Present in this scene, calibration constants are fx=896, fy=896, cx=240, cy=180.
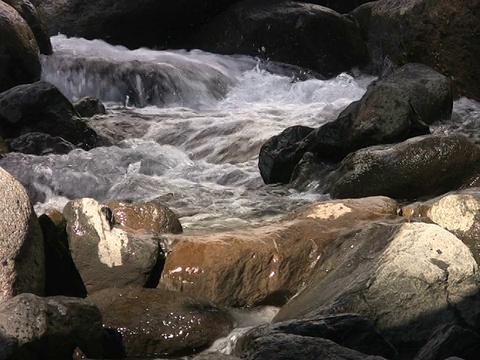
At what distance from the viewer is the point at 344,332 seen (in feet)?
12.1

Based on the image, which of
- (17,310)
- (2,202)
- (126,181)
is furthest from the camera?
(126,181)

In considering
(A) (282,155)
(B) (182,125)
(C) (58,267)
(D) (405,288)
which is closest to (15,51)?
(B) (182,125)

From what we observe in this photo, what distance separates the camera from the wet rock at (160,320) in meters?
4.44

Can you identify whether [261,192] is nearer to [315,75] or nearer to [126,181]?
[126,181]

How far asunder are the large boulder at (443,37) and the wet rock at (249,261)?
203 inches

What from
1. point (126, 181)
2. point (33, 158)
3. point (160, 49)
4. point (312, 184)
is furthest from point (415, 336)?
point (160, 49)

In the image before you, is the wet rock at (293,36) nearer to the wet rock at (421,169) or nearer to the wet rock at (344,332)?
the wet rock at (421,169)

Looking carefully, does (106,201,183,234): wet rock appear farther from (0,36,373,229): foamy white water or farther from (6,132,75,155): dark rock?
(6,132,75,155): dark rock

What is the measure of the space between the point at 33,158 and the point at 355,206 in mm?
3646

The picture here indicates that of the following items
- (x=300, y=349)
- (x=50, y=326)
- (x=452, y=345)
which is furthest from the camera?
(x=50, y=326)

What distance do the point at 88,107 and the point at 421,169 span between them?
494 cm

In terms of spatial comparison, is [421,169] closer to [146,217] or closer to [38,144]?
[146,217]

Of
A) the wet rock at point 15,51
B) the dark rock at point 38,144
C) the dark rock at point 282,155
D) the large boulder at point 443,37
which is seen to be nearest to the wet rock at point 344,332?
the dark rock at point 282,155

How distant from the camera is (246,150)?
9.12m
